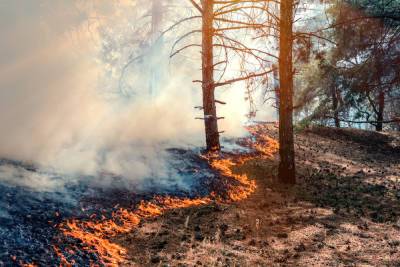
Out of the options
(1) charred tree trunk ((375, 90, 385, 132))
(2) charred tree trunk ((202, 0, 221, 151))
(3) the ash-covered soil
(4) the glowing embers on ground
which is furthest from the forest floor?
(1) charred tree trunk ((375, 90, 385, 132))

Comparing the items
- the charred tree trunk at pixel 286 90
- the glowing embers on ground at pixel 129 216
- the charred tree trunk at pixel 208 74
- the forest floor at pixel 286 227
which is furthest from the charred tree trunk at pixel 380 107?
the glowing embers on ground at pixel 129 216

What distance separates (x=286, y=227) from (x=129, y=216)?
9.71 feet

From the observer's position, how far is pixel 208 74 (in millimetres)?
11492

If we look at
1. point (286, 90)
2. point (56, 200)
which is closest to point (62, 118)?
point (56, 200)

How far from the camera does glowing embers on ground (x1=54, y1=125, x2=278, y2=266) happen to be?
17.5ft

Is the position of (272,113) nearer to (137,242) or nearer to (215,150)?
(215,150)

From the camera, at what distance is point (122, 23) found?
72.4 feet

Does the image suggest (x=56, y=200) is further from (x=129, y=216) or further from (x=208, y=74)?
(x=208, y=74)

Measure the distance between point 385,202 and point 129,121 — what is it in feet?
29.7

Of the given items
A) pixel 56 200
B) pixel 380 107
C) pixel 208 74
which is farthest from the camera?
pixel 380 107

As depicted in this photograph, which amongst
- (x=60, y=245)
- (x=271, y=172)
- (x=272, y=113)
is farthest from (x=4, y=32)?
(x=272, y=113)

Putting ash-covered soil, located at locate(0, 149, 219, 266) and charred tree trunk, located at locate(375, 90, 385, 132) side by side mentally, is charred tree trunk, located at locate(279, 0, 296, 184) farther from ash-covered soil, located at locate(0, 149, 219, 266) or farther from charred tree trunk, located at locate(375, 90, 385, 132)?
charred tree trunk, located at locate(375, 90, 385, 132)

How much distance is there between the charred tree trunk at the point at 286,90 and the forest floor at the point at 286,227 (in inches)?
21.0

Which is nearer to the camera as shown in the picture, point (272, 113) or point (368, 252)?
point (368, 252)
